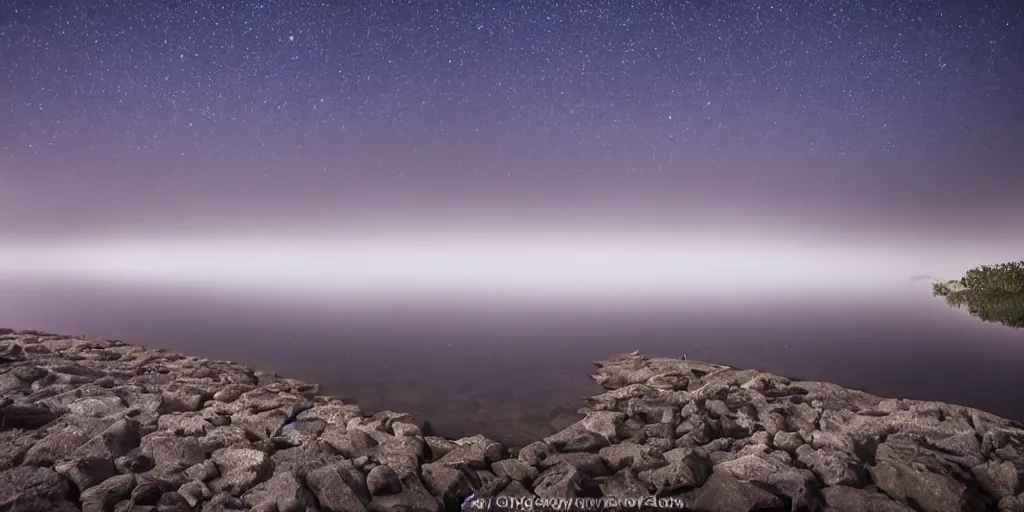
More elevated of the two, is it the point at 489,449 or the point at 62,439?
the point at 62,439

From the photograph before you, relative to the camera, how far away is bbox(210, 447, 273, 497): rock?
32.0 ft

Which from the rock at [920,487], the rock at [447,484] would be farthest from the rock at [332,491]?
the rock at [920,487]

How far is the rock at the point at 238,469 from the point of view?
32.0 feet

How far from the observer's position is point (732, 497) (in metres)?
9.30

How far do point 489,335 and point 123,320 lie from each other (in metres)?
31.8

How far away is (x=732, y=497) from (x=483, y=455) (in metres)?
5.39

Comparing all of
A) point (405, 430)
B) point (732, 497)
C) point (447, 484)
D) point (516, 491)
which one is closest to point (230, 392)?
point (405, 430)

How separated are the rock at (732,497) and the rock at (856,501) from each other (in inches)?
41.0

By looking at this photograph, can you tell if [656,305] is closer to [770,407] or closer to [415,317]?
[415,317]

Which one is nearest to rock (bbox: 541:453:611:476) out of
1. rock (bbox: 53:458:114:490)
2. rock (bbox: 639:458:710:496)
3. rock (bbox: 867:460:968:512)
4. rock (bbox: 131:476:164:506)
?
rock (bbox: 639:458:710:496)

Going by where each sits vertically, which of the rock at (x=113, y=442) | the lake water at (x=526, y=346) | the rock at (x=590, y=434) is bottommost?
the lake water at (x=526, y=346)

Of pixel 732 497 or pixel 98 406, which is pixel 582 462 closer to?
pixel 732 497

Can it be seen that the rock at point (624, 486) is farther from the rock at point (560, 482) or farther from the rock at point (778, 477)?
the rock at point (778, 477)

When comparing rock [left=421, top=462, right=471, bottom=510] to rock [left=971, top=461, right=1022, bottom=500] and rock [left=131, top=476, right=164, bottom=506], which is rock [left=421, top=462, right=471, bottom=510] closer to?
rock [left=131, top=476, right=164, bottom=506]
